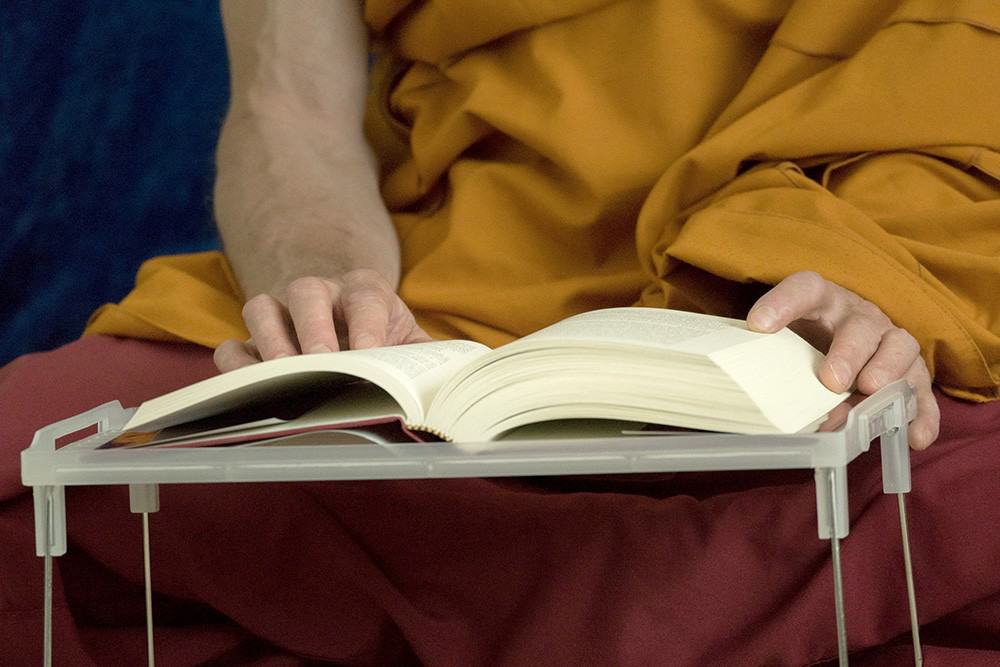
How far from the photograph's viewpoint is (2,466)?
2.85 ft

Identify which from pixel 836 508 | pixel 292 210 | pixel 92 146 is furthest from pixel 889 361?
pixel 92 146

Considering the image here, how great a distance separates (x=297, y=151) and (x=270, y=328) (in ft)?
1.51

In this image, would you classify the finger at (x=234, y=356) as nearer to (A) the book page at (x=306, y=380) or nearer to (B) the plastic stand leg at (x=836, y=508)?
(A) the book page at (x=306, y=380)

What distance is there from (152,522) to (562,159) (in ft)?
1.59

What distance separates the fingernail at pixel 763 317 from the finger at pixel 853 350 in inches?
1.5

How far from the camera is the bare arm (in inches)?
45.4

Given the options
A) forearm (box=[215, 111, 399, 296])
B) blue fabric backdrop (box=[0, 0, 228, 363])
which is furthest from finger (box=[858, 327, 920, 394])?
blue fabric backdrop (box=[0, 0, 228, 363])

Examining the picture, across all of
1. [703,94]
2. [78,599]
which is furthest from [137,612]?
[703,94]

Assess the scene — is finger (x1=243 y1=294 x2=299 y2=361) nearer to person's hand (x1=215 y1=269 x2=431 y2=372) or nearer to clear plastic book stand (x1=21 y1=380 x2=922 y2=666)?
person's hand (x1=215 y1=269 x2=431 y2=372)

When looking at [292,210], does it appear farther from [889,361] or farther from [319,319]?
[889,361]

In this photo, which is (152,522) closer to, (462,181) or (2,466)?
(2,466)

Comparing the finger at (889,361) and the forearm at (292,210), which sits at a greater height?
the forearm at (292,210)

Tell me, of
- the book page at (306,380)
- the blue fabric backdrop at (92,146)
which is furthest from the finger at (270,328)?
the blue fabric backdrop at (92,146)

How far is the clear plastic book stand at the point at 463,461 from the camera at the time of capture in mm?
589
